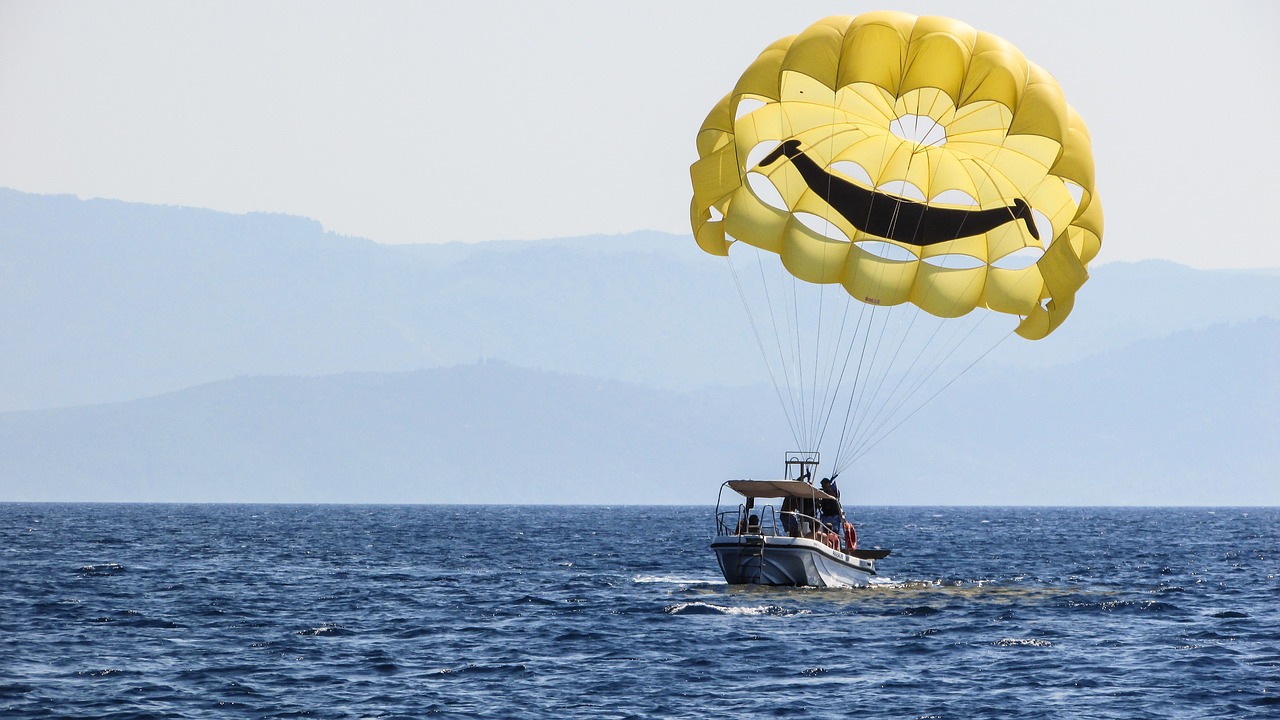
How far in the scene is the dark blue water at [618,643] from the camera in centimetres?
2422

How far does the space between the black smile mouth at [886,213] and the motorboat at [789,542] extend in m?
6.18

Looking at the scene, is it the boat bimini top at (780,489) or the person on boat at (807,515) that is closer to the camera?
the boat bimini top at (780,489)

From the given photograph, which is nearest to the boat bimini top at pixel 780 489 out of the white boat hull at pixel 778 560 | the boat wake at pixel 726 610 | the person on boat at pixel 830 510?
the person on boat at pixel 830 510

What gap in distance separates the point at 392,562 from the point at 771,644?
29.4 m

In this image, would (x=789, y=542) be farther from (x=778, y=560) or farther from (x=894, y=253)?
(x=894, y=253)

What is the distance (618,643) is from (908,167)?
47.2 feet

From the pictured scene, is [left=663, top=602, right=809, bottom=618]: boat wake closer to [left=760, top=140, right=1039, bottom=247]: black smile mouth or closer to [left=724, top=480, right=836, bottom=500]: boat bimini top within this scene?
[left=724, top=480, right=836, bottom=500]: boat bimini top

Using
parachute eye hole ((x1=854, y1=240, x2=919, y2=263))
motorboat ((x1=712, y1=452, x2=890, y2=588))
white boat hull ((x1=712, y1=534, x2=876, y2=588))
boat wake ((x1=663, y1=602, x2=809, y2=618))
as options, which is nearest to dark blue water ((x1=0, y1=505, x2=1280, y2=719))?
boat wake ((x1=663, y1=602, x2=809, y2=618))

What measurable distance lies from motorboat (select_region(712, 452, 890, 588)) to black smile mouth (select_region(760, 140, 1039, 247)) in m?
6.18

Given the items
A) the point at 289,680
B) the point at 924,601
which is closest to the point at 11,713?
the point at 289,680

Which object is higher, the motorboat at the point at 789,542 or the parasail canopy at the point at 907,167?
the parasail canopy at the point at 907,167

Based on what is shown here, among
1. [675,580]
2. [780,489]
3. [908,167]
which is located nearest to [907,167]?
[908,167]

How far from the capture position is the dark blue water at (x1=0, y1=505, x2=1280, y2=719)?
24.2 m

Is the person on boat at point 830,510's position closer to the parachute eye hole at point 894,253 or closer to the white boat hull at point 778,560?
the white boat hull at point 778,560
